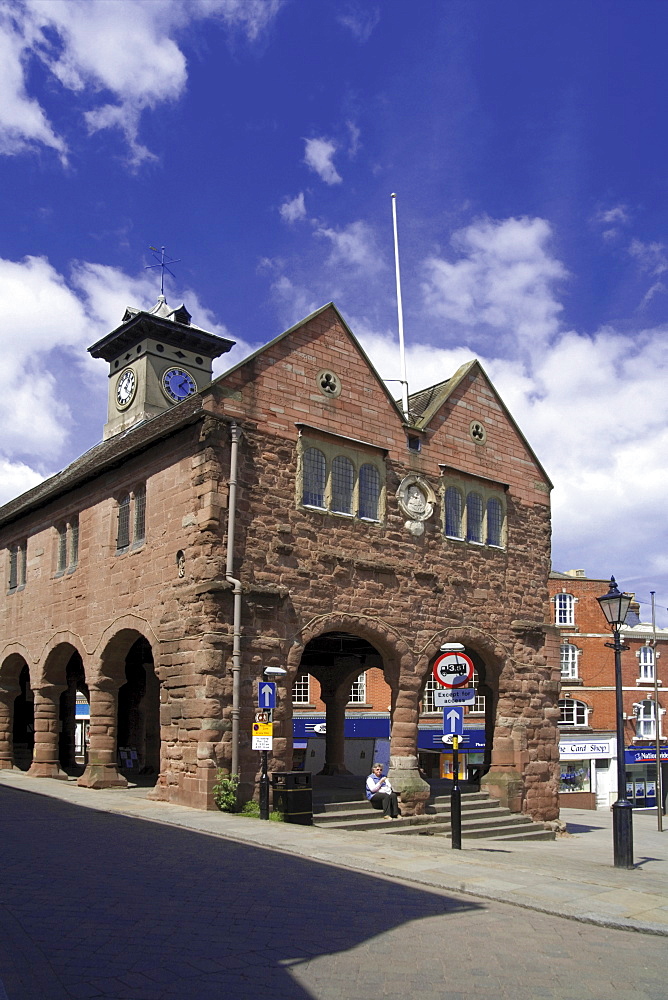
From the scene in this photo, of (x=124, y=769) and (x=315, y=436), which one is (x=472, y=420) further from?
A: (x=124, y=769)

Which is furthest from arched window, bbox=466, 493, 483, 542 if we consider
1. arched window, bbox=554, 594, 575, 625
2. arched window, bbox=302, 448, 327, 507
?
arched window, bbox=554, 594, 575, 625

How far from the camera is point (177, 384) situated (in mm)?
40188

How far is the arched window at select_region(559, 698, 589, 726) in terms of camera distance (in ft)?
156

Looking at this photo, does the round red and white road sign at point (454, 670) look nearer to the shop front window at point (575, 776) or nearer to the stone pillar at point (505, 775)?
the stone pillar at point (505, 775)

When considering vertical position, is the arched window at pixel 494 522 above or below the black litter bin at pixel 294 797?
above

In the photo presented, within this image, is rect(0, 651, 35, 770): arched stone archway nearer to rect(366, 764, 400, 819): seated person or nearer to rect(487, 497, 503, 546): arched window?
rect(366, 764, 400, 819): seated person

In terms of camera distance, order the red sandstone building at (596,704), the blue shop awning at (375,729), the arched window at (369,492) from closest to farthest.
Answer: the arched window at (369,492)
the blue shop awning at (375,729)
the red sandstone building at (596,704)

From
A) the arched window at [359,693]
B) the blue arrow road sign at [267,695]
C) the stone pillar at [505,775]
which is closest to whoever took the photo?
the blue arrow road sign at [267,695]

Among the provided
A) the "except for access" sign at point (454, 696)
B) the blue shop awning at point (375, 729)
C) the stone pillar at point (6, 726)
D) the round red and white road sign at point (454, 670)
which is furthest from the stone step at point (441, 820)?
the blue shop awning at point (375, 729)

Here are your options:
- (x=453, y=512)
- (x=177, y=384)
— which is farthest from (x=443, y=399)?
(x=177, y=384)

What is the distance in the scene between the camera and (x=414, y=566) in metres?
21.2

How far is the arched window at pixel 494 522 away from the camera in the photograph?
23.6m

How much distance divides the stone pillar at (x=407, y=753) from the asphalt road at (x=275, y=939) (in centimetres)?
856

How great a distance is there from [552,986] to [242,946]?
7.59ft
